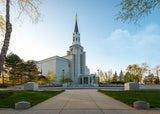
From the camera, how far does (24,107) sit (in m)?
5.95

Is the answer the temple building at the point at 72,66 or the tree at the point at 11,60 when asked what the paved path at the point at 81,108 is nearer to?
the tree at the point at 11,60

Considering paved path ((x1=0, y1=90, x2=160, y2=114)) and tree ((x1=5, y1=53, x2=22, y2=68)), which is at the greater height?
tree ((x1=5, y1=53, x2=22, y2=68))

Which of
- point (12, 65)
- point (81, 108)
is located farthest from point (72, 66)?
point (81, 108)

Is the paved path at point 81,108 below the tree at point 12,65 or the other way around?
below

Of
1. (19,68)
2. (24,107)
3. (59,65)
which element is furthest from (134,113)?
(59,65)

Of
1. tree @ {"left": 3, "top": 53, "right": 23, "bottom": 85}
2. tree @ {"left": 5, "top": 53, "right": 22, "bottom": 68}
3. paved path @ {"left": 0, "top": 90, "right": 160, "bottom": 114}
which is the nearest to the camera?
paved path @ {"left": 0, "top": 90, "right": 160, "bottom": 114}

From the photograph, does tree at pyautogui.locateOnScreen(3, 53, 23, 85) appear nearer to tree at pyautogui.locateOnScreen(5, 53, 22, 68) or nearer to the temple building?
tree at pyautogui.locateOnScreen(5, 53, 22, 68)

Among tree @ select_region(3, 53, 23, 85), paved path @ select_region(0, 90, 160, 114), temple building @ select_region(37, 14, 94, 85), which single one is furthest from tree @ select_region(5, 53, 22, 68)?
paved path @ select_region(0, 90, 160, 114)

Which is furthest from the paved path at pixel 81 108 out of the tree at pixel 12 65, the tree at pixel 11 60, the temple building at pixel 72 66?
the temple building at pixel 72 66

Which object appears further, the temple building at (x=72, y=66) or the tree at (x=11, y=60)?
A: the temple building at (x=72, y=66)

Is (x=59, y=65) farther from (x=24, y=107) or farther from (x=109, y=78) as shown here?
(x=24, y=107)

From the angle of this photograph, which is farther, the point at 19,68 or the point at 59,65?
the point at 59,65

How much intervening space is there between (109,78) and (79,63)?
83.5 ft

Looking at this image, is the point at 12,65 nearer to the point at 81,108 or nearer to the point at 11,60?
the point at 11,60
